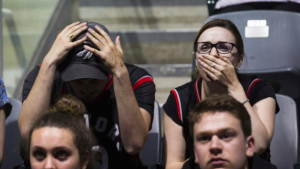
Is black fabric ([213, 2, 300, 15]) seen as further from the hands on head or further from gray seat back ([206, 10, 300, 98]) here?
the hands on head

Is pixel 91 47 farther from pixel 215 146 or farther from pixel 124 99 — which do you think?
pixel 215 146

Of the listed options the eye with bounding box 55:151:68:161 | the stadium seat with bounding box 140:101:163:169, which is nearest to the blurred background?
the stadium seat with bounding box 140:101:163:169

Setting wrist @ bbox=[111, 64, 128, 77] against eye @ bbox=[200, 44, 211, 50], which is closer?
wrist @ bbox=[111, 64, 128, 77]

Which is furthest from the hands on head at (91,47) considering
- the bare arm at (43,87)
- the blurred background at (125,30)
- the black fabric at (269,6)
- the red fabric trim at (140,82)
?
the blurred background at (125,30)

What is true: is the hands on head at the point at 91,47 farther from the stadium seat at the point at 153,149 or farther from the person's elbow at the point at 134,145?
the stadium seat at the point at 153,149

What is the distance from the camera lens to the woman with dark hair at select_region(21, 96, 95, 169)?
1.50m

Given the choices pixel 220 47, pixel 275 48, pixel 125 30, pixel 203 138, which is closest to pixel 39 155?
pixel 203 138

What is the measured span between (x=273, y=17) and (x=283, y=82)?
385mm

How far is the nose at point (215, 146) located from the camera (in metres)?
1.39

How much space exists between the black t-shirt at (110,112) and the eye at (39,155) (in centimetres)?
37

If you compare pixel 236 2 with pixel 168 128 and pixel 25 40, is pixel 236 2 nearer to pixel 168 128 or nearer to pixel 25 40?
pixel 168 128

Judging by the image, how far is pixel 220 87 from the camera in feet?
6.02

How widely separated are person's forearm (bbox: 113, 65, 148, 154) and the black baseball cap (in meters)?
0.07

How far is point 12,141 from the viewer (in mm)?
2201
